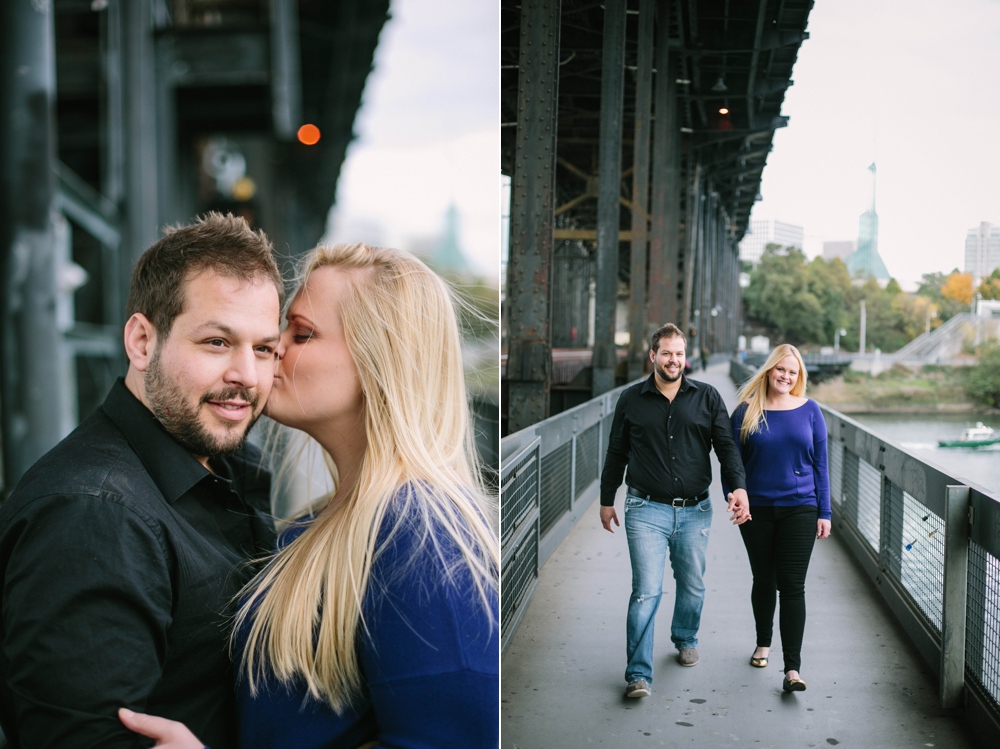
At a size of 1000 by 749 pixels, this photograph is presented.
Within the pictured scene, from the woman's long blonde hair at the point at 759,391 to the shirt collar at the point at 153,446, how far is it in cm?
161

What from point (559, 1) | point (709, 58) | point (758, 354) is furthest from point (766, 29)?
point (758, 354)

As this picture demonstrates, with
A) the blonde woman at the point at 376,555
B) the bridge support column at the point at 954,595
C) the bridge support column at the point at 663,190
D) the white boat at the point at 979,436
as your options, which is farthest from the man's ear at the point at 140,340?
the white boat at the point at 979,436

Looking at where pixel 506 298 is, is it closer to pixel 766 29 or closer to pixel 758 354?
pixel 758 354

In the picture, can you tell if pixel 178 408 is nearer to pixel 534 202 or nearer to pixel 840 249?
pixel 534 202

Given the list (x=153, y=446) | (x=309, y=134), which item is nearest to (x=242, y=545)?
(x=153, y=446)

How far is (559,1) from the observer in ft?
10.0

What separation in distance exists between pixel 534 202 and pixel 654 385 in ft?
2.92

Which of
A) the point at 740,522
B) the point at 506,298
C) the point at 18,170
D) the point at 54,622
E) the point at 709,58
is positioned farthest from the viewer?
the point at 18,170

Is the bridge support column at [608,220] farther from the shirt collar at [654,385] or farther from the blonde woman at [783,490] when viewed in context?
the blonde woman at [783,490]

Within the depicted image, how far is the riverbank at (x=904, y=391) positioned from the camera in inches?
106

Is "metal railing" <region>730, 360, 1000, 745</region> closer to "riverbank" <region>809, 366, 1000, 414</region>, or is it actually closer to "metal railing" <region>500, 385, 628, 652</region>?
"riverbank" <region>809, 366, 1000, 414</region>

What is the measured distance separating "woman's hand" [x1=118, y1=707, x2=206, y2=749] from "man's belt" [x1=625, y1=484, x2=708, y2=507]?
5.64ft

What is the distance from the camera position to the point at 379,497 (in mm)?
1781

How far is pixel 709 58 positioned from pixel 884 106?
0.62m
